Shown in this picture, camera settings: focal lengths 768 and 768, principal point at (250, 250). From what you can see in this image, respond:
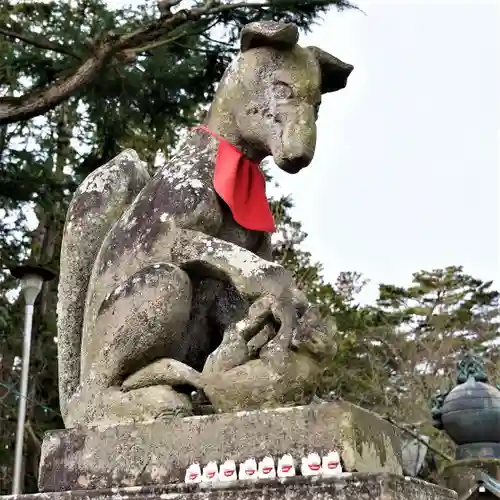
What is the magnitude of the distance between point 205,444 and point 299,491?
1.08 ft

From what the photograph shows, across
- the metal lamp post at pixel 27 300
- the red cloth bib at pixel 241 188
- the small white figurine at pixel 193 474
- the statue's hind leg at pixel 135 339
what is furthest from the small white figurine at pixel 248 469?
the metal lamp post at pixel 27 300

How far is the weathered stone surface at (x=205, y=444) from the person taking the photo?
6.51 feet

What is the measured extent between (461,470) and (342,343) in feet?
23.9

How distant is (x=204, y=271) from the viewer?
2.43m

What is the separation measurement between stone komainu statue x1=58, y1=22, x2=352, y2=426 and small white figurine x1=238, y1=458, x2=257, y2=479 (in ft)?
0.59

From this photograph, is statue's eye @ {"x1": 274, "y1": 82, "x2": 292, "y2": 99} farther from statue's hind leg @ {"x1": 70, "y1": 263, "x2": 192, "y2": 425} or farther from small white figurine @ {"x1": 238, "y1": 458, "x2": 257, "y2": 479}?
small white figurine @ {"x1": 238, "y1": 458, "x2": 257, "y2": 479}

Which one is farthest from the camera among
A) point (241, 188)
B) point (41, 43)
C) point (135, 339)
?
point (41, 43)

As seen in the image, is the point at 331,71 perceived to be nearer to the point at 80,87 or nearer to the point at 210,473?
the point at 210,473

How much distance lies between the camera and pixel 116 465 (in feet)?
7.18

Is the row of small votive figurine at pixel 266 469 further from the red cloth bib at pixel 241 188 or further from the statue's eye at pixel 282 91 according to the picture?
the statue's eye at pixel 282 91

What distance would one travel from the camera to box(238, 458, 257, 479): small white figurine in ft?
6.49

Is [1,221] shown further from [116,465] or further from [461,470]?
[116,465]

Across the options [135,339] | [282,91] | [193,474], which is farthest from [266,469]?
[282,91]

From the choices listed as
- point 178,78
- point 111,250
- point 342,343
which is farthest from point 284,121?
point 342,343
